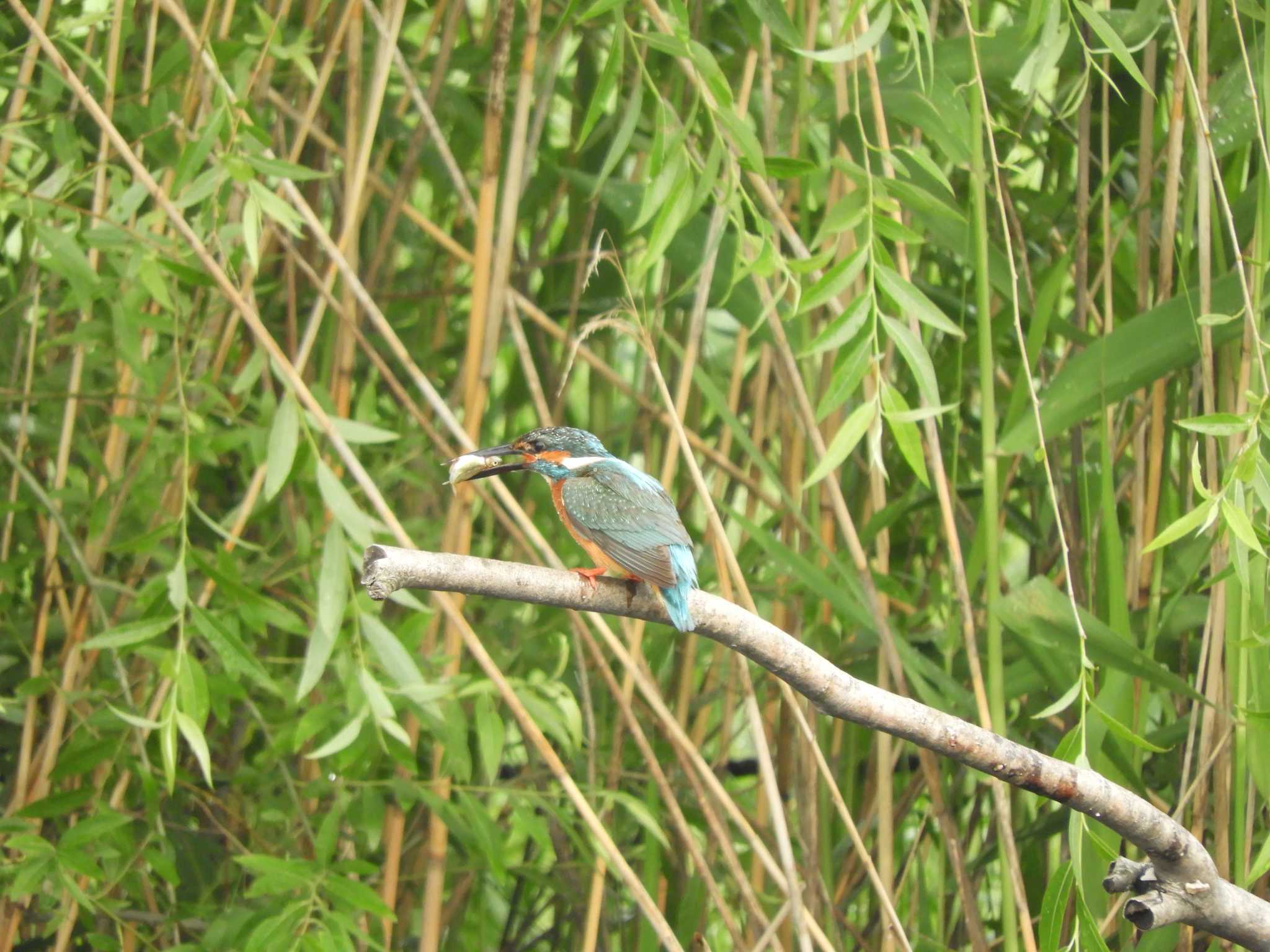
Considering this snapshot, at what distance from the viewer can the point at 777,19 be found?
1.88 metres

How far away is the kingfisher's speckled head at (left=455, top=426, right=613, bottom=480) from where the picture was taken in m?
2.01

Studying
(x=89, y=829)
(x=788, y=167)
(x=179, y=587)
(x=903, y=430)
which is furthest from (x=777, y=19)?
(x=89, y=829)

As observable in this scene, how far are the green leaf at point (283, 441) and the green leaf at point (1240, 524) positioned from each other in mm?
1071

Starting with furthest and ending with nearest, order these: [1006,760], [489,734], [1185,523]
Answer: [489,734] → [1185,523] → [1006,760]

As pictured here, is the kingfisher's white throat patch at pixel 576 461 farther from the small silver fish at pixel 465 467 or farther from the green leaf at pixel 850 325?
the green leaf at pixel 850 325

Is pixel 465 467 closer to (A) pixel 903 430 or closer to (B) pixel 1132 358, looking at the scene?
(A) pixel 903 430

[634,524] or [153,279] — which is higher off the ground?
[153,279]

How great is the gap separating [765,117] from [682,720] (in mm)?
1015

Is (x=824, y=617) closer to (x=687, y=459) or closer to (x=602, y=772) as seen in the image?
(x=602, y=772)

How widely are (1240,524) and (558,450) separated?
3.15ft

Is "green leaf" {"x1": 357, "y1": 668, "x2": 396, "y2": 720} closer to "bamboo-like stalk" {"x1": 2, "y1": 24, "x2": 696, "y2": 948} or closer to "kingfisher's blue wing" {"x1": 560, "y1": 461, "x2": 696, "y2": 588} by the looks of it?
"bamboo-like stalk" {"x1": 2, "y1": 24, "x2": 696, "y2": 948}

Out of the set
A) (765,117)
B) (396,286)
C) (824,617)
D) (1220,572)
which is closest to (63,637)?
(396,286)

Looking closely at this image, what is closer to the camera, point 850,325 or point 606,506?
point 850,325

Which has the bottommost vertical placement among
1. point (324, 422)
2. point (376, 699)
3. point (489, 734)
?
point (489, 734)
